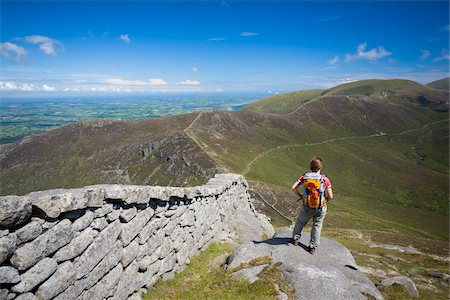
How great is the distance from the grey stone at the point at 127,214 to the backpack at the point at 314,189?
6.87 metres

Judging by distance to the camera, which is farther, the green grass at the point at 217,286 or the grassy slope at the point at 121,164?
the grassy slope at the point at 121,164

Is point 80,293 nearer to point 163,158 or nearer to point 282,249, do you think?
point 282,249

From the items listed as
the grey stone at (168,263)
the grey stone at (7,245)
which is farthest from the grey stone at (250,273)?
the grey stone at (7,245)

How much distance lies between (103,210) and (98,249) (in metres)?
1.13

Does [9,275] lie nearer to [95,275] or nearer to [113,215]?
[95,275]

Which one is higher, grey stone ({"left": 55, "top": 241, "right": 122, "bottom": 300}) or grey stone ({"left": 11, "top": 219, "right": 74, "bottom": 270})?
grey stone ({"left": 11, "top": 219, "right": 74, "bottom": 270})

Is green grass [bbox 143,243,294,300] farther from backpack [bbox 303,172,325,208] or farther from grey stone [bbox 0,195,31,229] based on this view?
grey stone [bbox 0,195,31,229]

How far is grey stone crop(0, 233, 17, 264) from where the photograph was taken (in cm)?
625

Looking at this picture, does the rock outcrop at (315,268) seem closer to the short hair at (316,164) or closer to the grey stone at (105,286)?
the short hair at (316,164)

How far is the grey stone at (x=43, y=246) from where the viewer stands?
6582 mm

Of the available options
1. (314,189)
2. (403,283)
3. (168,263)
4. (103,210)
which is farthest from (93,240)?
(403,283)

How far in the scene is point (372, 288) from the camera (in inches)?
488

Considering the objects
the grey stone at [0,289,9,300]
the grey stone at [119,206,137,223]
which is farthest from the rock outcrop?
the grey stone at [0,289,9,300]

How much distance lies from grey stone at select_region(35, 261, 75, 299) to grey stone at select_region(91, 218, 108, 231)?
3.94ft
